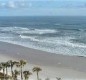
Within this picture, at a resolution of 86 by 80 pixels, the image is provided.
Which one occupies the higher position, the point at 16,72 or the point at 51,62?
the point at 51,62

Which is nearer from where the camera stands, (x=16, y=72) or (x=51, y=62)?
(x=16, y=72)

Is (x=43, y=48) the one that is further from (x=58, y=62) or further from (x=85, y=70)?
(x=85, y=70)

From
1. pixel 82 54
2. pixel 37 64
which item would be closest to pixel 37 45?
pixel 82 54

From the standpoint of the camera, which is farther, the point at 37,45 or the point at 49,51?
the point at 37,45

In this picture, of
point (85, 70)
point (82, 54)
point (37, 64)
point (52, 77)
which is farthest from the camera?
point (82, 54)

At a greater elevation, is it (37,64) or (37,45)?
(37,45)

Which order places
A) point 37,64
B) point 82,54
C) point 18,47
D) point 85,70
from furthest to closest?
point 18,47, point 82,54, point 37,64, point 85,70

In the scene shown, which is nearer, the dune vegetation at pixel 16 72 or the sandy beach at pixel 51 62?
the dune vegetation at pixel 16 72

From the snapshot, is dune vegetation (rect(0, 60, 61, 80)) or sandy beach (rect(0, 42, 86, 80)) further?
sandy beach (rect(0, 42, 86, 80))
